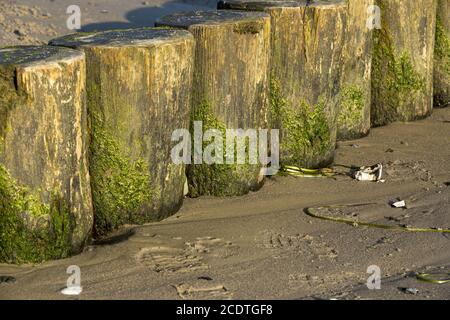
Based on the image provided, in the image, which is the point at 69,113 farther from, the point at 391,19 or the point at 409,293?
the point at 391,19

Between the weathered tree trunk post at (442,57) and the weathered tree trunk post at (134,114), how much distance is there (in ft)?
10.4

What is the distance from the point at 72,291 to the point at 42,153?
66 centimetres

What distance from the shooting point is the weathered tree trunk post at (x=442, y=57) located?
8109 mm

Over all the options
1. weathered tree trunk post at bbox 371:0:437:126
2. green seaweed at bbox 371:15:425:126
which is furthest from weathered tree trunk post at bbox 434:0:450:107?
green seaweed at bbox 371:15:425:126

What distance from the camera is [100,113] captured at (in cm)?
532

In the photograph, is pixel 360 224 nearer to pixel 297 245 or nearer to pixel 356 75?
pixel 297 245

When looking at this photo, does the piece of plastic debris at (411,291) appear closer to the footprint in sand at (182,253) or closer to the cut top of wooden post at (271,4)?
the footprint in sand at (182,253)

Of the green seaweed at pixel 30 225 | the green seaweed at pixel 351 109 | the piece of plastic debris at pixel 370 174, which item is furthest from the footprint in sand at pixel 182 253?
the green seaweed at pixel 351 109

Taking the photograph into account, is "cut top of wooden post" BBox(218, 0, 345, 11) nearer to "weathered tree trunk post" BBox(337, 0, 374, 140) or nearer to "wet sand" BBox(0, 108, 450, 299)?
"weathered tree trunk post" BBox(337, 0, 374, 140)

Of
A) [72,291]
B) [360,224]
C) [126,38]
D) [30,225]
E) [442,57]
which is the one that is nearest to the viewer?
[72,291]

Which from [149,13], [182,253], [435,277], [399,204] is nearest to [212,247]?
[182,253]

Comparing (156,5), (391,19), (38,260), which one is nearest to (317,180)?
(391,19)

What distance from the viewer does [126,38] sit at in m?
5.42

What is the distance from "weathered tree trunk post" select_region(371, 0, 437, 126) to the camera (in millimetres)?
7484
